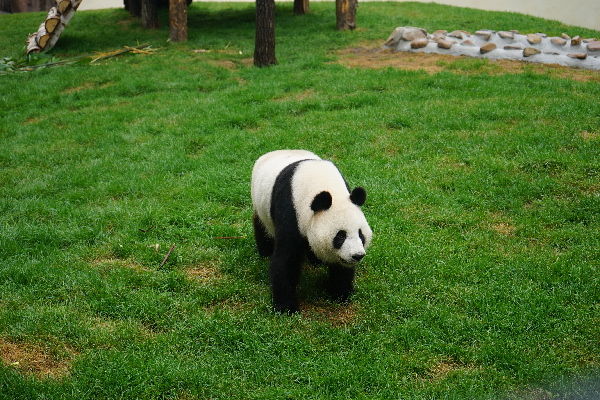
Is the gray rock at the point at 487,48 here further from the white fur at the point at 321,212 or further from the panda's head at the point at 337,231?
the panda's head at the point at 337,231

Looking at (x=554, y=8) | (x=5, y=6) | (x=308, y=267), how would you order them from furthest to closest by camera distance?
(x=5, y=6) → (x=554, y=8) → (x=308, y=267)

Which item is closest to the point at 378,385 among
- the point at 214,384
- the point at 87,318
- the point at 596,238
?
the point at 214,384

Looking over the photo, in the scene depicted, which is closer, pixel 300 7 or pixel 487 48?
→ pixel 487 48

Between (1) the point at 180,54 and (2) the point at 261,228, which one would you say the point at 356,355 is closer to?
(2) the point at 261,228

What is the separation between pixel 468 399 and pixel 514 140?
4.86 meters

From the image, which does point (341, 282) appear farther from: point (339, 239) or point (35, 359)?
point (35, 359)

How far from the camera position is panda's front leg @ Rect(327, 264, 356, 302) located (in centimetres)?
432

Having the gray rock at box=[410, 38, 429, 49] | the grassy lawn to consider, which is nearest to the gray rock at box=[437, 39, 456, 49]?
the gray rock at box=[410, 38, 429, 49]

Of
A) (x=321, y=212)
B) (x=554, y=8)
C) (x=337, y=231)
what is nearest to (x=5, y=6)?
(x=554, y=8)

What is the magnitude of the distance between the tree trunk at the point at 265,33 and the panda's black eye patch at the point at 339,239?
8162 millimetres

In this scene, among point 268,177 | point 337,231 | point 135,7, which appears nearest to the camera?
point 337,231

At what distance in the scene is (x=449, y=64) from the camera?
11.1 m

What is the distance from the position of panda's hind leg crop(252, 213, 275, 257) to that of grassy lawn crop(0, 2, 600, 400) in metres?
0.14

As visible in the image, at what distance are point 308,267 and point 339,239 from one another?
121 centimetres
